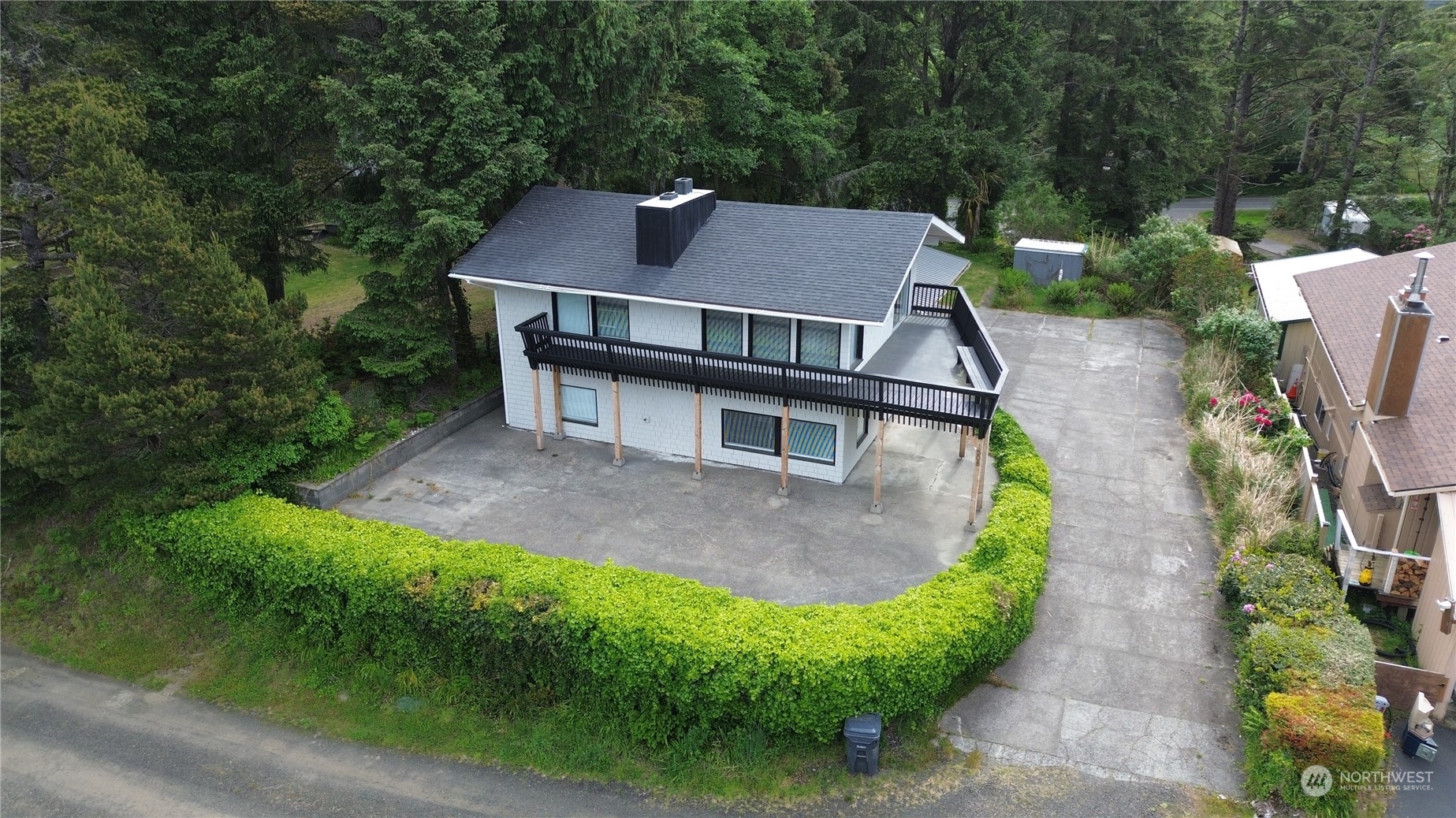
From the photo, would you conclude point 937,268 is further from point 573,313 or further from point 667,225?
point 573,313

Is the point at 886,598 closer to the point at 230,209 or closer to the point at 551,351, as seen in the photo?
the point at 551,351

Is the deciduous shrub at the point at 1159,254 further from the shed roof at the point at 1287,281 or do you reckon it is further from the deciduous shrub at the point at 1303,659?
the deciduous shrub at the point at 1303,659

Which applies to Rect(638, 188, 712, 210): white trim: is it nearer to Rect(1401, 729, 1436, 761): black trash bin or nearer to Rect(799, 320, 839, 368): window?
Rect(799, 320, 839, 368): window

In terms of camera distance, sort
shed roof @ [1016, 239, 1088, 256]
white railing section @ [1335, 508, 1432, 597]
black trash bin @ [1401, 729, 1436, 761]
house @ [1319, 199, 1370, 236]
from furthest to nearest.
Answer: house @ [1319, 199, 1370, 236]
shed roof @ [1016, 239, 1088, 256]
white railing section @ [1335, 508, 1432, 597]
black trash bin @ [1401, 729, 1436, 761]

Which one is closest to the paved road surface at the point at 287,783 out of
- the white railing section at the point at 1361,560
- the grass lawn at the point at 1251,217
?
the white railing section at the point at 1361,560

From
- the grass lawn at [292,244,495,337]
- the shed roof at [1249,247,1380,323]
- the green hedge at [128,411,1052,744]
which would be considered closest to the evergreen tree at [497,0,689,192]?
the grass lawn at [292,244,495,337]

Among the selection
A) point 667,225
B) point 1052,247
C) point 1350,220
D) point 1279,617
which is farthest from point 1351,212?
point 667,225

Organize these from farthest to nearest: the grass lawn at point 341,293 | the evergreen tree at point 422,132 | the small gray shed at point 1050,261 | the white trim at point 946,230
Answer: the small gray shed at point 1050,261
the grass lawn at point 341,293
the white trim at point 946,230
the evergreen tree at point 422,132
